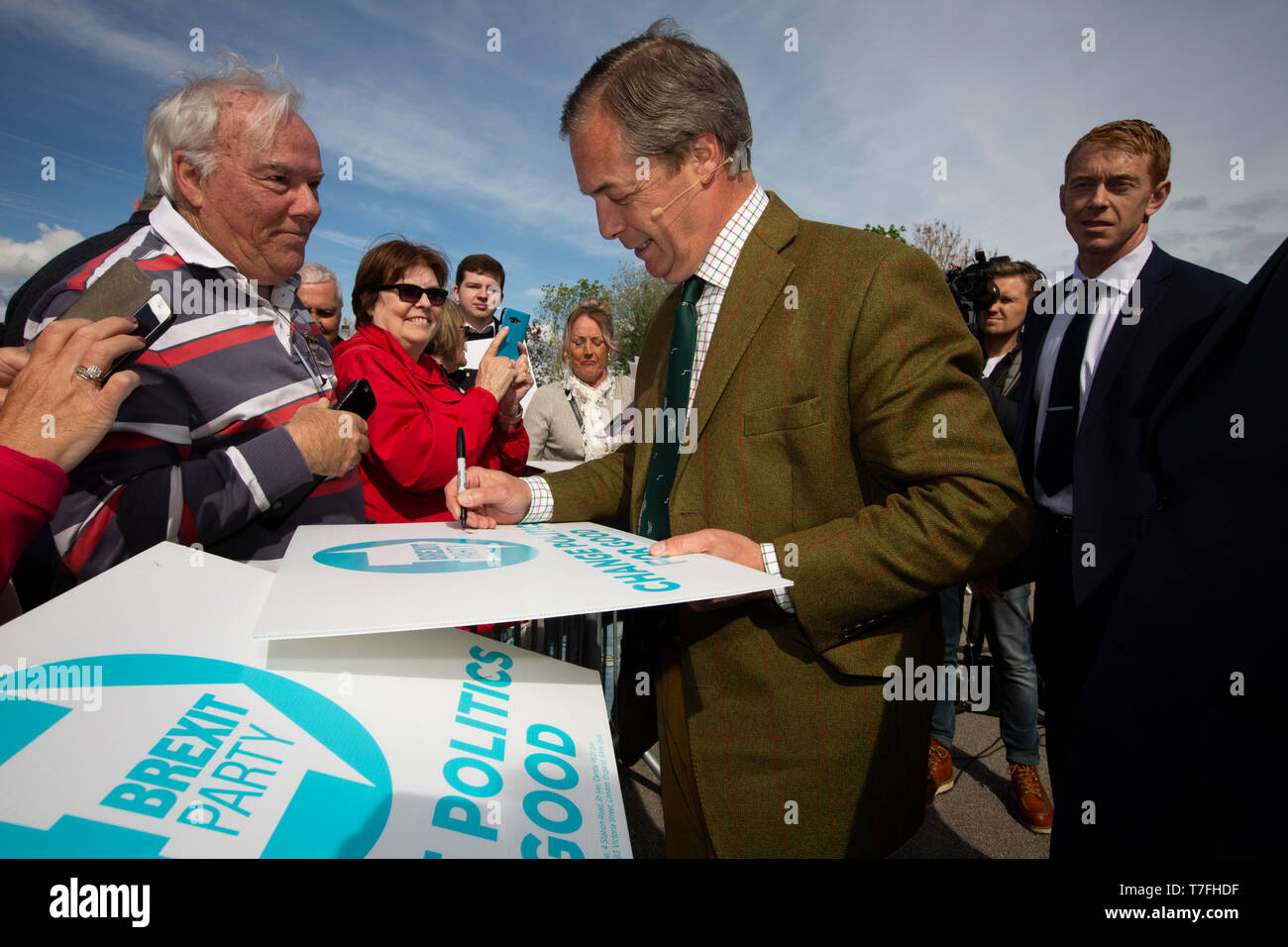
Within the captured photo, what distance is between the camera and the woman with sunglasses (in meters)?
2.68

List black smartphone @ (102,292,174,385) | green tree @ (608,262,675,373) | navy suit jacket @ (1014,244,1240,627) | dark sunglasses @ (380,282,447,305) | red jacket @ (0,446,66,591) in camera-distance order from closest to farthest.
→ red jacket @ (0,446,66,591)
black smartphone @ (102,292,174,385)
navy suit jacket @ (1014,244,1240,627)
dark sunglasses @ (380,282,447,305)
green tree @ (608,262,675,373)

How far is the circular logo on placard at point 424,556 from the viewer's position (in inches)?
46.6

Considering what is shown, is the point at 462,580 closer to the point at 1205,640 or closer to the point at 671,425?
the point at 671,425

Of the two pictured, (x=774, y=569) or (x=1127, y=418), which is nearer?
(x=774, y=569)

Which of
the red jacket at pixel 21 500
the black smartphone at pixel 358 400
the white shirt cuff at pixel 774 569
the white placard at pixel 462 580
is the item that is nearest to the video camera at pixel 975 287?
the white shirt cuff at pixel 774 569

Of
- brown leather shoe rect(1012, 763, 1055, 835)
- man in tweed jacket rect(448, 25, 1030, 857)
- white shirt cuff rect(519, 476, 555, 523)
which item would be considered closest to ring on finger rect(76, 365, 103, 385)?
man in tweed jacket rect(448, 25, 1030, 857)

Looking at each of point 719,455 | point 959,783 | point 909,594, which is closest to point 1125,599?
point 909,594

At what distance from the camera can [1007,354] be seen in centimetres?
432

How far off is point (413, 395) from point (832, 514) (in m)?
1.96

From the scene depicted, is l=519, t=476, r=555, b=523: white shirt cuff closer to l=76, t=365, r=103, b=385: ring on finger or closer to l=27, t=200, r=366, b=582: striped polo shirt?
l=27, t=200, r=366, b=582: striped polo shirt

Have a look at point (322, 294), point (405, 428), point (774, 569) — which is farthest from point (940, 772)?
point (322, 294)

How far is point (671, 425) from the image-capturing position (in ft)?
5.79

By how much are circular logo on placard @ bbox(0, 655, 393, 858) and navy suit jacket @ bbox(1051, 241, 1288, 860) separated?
0.98m
